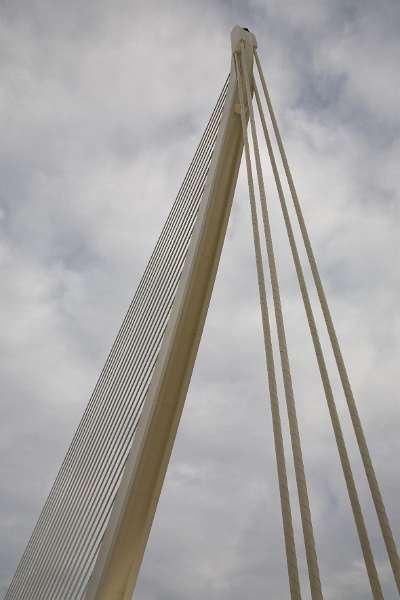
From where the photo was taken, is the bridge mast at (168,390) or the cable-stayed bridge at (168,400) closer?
the cable-stayed bridge at (168,400)

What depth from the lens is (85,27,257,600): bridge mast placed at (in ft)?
7.91

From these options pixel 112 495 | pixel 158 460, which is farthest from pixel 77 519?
pixel 158 460

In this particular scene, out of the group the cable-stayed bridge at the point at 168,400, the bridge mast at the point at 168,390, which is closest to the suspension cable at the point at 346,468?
the cable-stayed bridge at the point at 168,400

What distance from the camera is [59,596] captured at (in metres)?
2.94

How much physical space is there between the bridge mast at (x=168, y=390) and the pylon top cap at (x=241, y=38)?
68 centimetres

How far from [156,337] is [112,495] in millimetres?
944

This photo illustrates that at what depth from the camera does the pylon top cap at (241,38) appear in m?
4.07

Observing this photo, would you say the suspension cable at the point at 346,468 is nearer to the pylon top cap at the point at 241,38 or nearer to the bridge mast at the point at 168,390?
the bridge mast at the point at 168,390

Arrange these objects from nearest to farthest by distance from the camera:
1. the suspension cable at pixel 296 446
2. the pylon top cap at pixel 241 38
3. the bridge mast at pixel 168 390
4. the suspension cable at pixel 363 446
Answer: the suspension cable at pixel 296 446, the suspension cable at pixel 363 446, the bridge mast at pixel 168 390, the pylon top cap at pixel 241 38

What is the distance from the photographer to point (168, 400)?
276 cm

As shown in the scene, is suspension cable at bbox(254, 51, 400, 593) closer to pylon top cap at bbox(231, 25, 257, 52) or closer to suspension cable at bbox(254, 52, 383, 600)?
suspension cable at bbox(254, 52, 383, 600)

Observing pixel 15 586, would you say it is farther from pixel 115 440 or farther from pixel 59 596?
pixel 115 440

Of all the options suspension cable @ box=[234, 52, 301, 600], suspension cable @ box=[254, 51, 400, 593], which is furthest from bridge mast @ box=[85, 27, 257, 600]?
suspension cable @ box=[254, 51, 400, 593]

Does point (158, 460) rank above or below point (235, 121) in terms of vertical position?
below
